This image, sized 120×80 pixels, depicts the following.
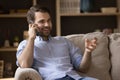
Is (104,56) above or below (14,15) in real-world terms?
→ below

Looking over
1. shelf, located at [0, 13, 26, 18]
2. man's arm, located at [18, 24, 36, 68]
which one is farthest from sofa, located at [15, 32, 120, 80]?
shelf, located at [0, 13, 26, 18]

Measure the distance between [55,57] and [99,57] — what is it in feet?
1.42

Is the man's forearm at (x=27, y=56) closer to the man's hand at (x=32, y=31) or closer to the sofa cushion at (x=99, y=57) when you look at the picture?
the man's hand at (x=32, y=31)

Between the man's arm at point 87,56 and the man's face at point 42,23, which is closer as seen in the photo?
the man's arm at point 87,56

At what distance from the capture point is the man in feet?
6.49

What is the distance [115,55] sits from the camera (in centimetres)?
229

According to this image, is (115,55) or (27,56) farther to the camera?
(115,55)

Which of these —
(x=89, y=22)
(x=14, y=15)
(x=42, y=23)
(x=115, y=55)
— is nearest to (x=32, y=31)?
(x=42, y=23)

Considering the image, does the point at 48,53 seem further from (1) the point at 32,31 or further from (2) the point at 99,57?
(2) the point at 99,57

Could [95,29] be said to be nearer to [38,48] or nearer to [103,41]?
[103,41]

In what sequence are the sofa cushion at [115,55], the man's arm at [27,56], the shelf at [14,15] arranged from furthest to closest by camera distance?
the shelf at [14,15] → the sofa cushion at [115,55] → the man's arm at [27,56]

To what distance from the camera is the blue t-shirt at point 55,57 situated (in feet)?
6.57

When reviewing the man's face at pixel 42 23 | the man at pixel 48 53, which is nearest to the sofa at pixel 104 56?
the man at pixel 48 53

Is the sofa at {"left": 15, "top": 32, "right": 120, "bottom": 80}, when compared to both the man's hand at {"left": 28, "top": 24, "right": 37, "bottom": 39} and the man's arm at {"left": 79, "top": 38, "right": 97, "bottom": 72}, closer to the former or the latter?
the man's arm at {"left": 79, "top": 38, "right": 97, "bottom": 72}
